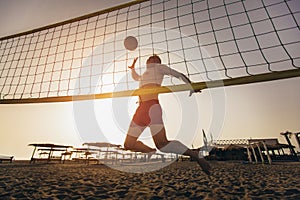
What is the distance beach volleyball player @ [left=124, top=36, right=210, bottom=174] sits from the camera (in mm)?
2188

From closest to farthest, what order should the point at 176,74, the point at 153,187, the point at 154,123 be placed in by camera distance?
the point at 153,187
the point at 154,123
the point at 176,74

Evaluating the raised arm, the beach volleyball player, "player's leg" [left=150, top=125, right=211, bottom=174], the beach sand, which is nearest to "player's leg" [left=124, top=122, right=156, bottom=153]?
the beach volleyball player

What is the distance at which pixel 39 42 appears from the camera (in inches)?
188

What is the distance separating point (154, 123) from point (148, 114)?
0.15 m

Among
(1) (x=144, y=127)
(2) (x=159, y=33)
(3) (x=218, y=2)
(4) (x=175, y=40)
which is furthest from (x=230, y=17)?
(1) (x=144, y=127)

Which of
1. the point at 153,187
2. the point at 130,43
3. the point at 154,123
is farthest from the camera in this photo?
the point at 130,43

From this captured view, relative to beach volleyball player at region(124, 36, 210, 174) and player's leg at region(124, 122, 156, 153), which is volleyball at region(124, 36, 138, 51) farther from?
player's leg at region(124, 122, 156, 153)

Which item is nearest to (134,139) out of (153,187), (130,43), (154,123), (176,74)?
(154,123)

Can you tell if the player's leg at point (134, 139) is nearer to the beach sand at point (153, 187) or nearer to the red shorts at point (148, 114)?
the red shorts at point (148, 114)

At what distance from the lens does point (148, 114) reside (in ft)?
7.57

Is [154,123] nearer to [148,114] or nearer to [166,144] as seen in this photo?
[148,114]

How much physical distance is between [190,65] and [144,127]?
155 cm

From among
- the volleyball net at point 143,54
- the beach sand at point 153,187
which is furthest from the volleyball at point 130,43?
the beach sand at point 153,187

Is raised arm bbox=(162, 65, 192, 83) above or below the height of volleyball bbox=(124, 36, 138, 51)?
below
